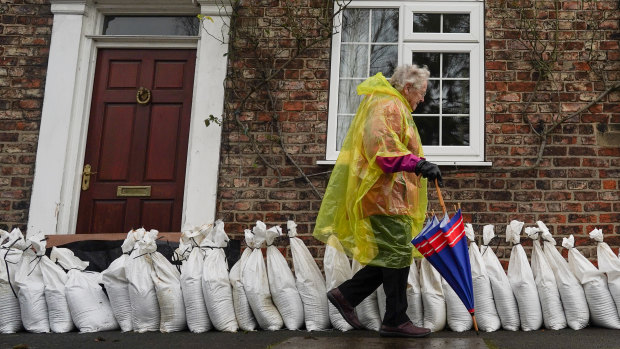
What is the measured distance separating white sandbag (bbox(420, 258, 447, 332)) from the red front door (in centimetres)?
243

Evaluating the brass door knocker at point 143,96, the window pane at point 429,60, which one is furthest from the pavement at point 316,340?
the window pane at point 429,60

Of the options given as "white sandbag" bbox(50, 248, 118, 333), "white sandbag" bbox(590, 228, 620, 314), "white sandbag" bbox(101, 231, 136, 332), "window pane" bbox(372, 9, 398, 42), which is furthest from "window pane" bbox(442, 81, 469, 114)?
"white sandbag" bbox(50, 248, 118, 333)

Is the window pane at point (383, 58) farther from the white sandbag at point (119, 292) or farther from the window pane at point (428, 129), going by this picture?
the white sandbag at point (119, 292)

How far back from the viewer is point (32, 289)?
4484 mm

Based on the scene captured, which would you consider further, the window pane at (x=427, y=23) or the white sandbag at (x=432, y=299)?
the window pane at (x=427, y=23)

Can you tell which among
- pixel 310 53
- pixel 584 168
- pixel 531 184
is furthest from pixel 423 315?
pixel 310 53

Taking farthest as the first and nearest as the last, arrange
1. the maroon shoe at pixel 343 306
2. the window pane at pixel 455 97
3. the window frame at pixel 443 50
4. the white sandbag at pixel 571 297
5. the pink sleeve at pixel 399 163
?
the window pane at pixel 455 97 → the window frame at pixel 443 50 → the white sandbag at pixel 571 297 → the maroon shoe at pixel 343 306 → the pink sleeve at pixel 399 163

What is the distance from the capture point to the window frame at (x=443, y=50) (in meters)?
5.61

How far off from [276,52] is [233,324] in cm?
265

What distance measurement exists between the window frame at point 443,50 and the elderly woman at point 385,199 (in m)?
1.44

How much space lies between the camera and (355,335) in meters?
4.09

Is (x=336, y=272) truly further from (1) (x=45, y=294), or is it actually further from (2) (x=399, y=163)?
(1) (x=45, y=294)

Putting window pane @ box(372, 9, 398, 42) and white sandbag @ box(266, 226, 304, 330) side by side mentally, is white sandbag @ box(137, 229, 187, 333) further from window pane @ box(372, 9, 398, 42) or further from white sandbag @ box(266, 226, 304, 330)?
window pane @ box(372, 9, 398, 42)

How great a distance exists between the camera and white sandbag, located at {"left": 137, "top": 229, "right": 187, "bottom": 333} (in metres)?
4.33
